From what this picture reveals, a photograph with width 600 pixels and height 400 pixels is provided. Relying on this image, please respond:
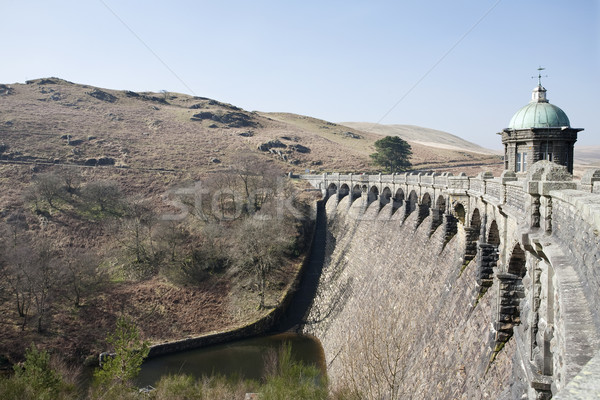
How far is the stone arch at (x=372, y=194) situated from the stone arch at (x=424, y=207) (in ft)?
47.4

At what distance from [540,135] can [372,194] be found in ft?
75.9

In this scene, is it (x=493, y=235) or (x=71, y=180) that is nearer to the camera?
(x=493, y=235)

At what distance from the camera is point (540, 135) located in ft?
75.3

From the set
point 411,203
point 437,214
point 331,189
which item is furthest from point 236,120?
point 437,214

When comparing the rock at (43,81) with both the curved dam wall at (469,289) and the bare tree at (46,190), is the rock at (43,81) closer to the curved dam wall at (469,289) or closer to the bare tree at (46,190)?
the bare tree at (46,190)

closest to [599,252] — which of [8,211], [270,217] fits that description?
[270,217]

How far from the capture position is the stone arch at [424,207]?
29.8 meters

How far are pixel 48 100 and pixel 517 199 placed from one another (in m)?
135

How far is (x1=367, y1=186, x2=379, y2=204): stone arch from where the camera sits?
1768 inches

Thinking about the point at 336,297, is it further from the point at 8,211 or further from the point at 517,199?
the point at 8,211

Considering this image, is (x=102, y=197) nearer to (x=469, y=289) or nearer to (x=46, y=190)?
(x=46, y=190)

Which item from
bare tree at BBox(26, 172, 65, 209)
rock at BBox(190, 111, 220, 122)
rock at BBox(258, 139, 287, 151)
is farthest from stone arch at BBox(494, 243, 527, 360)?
rock at BBox(190, 111, 220, 122)

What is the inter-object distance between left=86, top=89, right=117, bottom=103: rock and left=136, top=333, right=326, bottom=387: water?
115611 millimetres

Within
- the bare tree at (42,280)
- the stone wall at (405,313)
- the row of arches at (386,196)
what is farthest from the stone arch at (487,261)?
the bare tree at (42,280)
